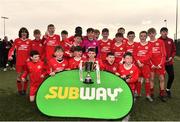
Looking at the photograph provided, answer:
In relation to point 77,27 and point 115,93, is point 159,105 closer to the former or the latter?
point 115,93

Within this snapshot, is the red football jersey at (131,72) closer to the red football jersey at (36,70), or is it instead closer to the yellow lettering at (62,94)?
the yellow lettering at (62,94)

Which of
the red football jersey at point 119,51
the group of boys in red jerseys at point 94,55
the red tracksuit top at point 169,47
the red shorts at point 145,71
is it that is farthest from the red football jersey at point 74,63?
the red tracksuit top at point 169,47

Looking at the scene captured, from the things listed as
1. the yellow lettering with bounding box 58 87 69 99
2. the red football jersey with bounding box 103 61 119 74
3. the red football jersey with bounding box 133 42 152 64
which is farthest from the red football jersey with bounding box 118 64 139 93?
the yellow lettering with bounding box 58 87 69 99

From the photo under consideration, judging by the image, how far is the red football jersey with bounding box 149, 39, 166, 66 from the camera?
11.2m

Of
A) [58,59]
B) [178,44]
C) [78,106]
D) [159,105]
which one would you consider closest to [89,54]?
[58,59]

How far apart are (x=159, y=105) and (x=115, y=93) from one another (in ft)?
6.60

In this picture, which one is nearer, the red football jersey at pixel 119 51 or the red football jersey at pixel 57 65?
the red football jersey at pixel 57 65

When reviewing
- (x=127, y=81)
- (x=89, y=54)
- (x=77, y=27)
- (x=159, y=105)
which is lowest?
(x=159, y=105)

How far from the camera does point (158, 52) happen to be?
1126cm

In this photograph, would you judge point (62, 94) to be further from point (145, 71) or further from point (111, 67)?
point (145, 71)

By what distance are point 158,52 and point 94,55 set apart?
2.12m

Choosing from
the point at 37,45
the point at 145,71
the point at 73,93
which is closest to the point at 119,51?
the point at 145,71

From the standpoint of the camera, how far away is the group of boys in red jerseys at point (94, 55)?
10359 mm

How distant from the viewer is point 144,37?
437 inches
